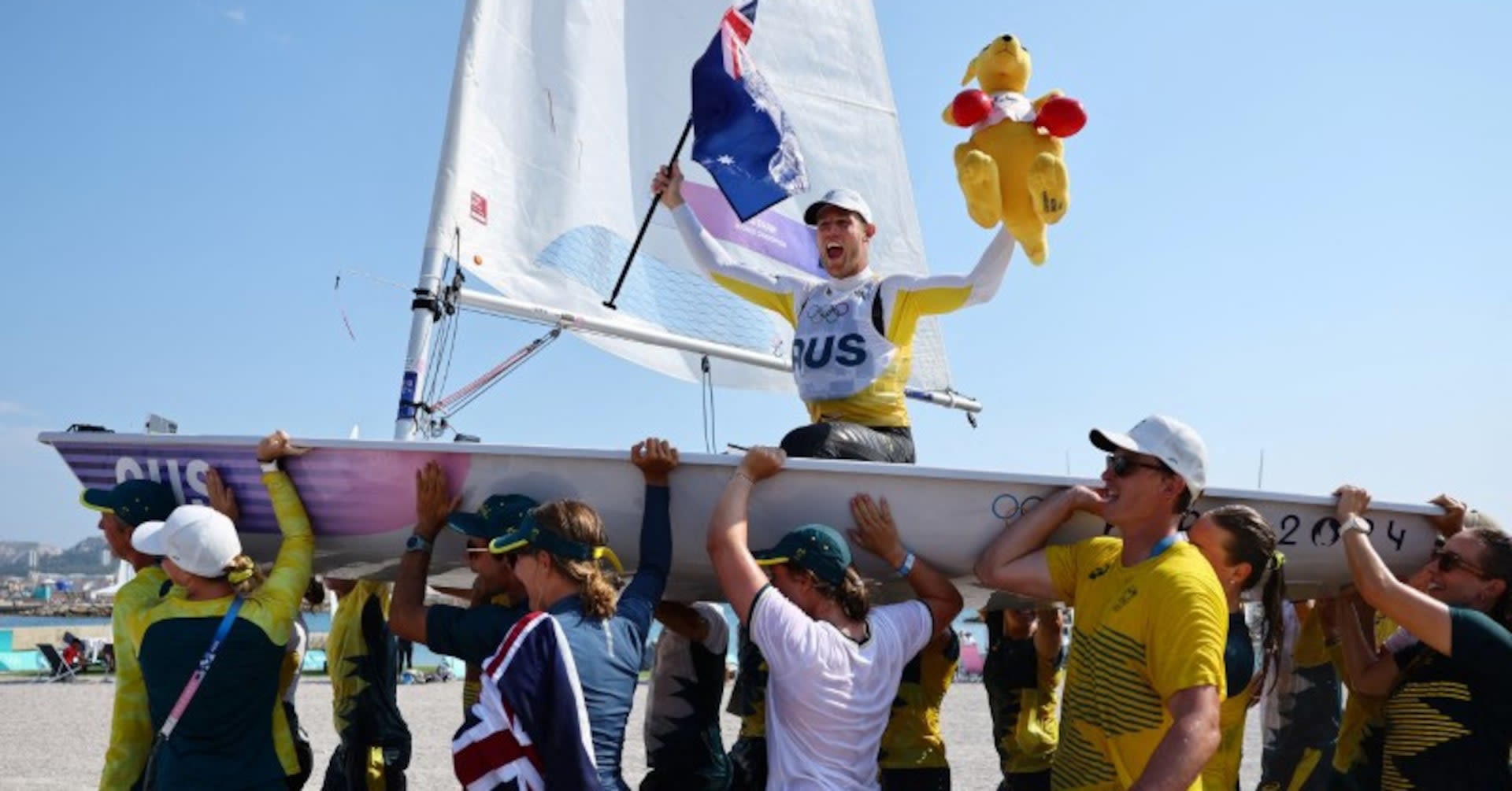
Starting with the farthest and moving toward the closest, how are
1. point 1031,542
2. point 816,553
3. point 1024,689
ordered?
1. point 1024,689
2. point 1031,542
3. point 816,553

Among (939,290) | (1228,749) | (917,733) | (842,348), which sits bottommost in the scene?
(917,733)

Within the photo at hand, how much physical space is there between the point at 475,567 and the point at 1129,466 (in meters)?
2.12

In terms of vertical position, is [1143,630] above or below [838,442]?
below

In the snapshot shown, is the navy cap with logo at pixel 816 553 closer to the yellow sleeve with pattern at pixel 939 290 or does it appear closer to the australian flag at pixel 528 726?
the australian flag at pixel 528 726

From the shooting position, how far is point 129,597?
14.4ft

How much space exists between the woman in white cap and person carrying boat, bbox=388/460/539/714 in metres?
0.42

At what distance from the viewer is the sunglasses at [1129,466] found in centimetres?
358

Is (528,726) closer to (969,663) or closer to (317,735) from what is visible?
(317,735)

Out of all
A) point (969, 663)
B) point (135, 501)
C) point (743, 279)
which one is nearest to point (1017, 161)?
point (743, 279)

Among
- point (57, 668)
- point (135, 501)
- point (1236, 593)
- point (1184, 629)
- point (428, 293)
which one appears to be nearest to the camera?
point (1184, 629)

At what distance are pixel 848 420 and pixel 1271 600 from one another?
165 cm

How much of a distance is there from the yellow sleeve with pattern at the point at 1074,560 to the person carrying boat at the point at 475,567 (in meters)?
1.64

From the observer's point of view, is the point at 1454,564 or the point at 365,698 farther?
the point at 365,698

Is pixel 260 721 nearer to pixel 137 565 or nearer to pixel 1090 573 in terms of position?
pixel 137 565
